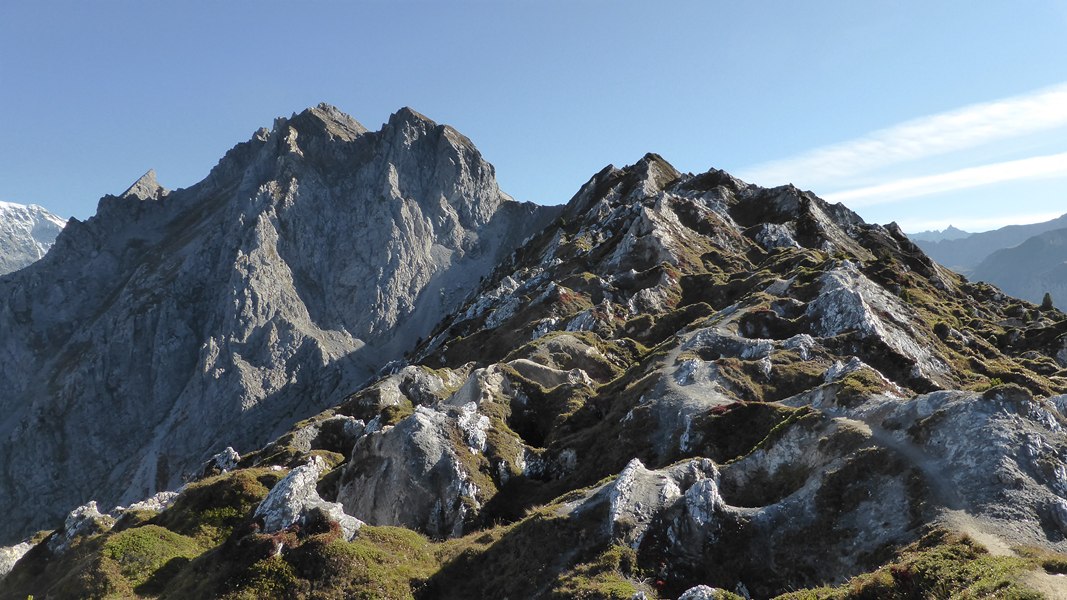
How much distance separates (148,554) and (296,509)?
7929mm

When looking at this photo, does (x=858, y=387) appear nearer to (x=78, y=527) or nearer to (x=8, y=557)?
(x=78, y=527)

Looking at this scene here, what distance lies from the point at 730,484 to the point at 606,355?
1594 inches

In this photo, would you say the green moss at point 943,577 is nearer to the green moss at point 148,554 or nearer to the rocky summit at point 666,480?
the rocky summit at point 666,480

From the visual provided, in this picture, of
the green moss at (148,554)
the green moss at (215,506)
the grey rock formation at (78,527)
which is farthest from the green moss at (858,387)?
the grey rock formation at (78,527)

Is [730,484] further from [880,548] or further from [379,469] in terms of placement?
[379,469]

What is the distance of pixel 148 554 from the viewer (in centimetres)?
2711

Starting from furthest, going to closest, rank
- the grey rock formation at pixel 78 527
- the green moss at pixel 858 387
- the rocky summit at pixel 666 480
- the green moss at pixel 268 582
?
the grey rock formation at pixel 78 527 → the green moss at pixel 858 387 → the rocky summit at pixel 666 480 → the green moss at pixel 268 582

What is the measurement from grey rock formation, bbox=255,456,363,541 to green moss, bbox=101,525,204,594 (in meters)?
4.59

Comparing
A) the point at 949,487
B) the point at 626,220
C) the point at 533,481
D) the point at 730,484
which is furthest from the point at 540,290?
the point at 949,487

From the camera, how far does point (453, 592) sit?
24.2m

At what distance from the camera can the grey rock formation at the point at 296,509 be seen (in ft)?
83.0

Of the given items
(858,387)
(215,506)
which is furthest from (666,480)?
(215,506)

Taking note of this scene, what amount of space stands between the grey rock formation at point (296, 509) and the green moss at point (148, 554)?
4587 mm

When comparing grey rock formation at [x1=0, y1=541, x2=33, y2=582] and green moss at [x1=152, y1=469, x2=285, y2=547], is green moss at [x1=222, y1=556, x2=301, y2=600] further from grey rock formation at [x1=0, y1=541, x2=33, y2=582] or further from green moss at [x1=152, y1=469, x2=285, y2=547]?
grey rock formation at [x1=0, y1=541, x2=33, y2=582]
